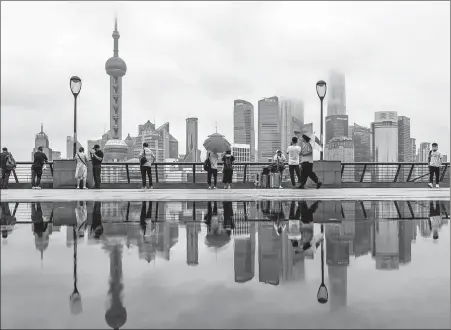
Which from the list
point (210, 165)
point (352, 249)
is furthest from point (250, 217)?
point (210, 165)

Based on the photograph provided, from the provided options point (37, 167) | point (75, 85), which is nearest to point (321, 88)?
point (75, 85)

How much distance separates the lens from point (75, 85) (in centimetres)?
1886

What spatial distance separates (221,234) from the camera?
441 centimetres

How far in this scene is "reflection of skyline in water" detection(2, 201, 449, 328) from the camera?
8.75 ft

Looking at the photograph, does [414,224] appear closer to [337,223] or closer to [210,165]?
[337,223]

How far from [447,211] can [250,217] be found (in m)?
3.48

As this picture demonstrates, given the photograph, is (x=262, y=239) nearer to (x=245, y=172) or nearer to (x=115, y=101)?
(x=245, y=172)

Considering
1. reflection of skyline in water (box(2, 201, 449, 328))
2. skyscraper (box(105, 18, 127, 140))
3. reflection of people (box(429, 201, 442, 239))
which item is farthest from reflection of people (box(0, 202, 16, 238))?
skyscraper (box(105, 18, 127, 140))

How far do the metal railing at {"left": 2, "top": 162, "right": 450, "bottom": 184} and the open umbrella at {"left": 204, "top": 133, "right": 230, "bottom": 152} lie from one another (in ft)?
7.09

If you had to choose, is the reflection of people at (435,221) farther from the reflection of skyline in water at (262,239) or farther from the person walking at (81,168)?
the person walking at (81,168)

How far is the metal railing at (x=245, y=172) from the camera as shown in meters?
19.3

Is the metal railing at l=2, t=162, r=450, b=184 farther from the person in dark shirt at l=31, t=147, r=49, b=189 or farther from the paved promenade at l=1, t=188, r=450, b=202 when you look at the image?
the paved promenade at l=1, t=188, r=450, b=202

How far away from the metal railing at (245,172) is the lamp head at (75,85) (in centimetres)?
366

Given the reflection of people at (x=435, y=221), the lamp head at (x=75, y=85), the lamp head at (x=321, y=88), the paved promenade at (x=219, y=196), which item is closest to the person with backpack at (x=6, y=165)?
the lamp head at (x=75, y=85)
